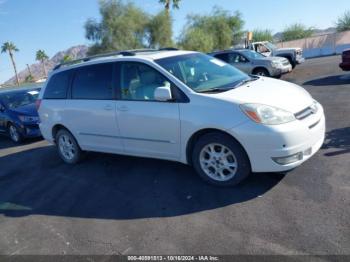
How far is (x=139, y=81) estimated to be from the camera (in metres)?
5.20

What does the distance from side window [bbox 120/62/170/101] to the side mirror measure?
0.71 feet

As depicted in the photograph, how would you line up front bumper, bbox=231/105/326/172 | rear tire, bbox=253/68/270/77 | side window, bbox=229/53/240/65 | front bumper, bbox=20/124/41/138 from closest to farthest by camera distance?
front bumper, bbox=231/105/326/172
front bumper, bbox=20/124/41/138
rear tire, bbox=253/68/270/77
side window, bbox=229/53/240/65

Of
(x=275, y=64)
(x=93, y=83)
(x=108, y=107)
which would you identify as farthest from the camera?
(x=275, y=64)

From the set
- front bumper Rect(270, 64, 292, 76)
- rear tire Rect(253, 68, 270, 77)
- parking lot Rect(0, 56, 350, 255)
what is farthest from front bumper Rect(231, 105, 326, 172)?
rear tire Rect(253, 68, 270, 77)

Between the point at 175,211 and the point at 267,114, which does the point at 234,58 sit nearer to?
the point at 267,114

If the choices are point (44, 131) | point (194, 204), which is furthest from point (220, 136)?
point (44, 131)

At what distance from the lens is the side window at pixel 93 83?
5.55 metres

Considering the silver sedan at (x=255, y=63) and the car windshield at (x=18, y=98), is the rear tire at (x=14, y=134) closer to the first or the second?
the car windshield at (x=18, y=98)

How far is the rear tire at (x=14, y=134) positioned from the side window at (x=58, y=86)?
3500mm

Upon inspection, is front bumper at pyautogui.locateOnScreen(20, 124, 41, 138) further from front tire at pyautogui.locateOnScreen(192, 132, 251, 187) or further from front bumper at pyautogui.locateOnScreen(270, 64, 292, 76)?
front bumper at pyautogui.locateOnScreen(270, 64, 292, 76)

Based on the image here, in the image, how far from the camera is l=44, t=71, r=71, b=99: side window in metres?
6.38

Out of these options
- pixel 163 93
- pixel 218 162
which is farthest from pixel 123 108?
pixel 218 162

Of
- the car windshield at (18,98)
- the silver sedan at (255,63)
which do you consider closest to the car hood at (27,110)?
the car windshield at (18,98)

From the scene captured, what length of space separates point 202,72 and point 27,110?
21.7ft
